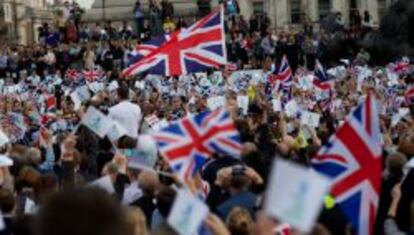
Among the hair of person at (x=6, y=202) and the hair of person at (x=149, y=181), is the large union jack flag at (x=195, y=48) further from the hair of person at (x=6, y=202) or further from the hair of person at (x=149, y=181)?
the hair of person at (x=6, y=202)

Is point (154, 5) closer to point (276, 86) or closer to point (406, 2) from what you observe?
point (406, 2)

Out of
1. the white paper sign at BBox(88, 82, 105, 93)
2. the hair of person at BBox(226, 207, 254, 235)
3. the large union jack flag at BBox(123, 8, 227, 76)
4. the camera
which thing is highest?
the large union jack flag at BBox(123, 8, 227, 76)

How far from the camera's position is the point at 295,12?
213ft

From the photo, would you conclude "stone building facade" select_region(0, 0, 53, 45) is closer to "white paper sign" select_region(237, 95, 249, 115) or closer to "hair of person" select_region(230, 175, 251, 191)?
"white paper sign" select_region(237, 95, 249, 115)

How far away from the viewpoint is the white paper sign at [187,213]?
5254mm

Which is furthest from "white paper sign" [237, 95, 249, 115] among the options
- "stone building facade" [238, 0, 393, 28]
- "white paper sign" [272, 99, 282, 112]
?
"stone building facade" [238, 0, 393, 28]

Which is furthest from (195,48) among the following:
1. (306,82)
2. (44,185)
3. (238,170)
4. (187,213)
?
(187,213)

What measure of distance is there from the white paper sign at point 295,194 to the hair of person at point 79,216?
578 millimetres

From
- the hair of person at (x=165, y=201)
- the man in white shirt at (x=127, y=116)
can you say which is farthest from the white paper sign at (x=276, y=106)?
the hair of person at (x=165, y=201)

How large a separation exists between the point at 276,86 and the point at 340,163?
50.9 ft

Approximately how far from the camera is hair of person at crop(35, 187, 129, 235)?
11.4 ft

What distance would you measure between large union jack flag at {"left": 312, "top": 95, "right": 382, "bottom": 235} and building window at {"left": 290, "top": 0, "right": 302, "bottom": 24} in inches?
2246

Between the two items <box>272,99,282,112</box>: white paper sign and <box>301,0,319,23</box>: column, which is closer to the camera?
<box>272,99,282,112</box>: white paper sign

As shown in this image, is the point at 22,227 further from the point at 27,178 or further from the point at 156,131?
the point at 156,131
